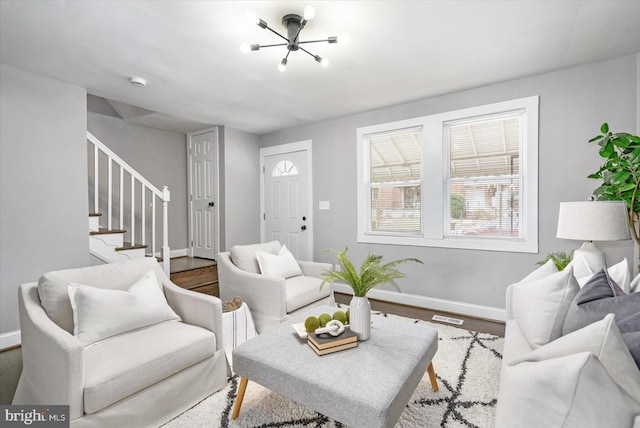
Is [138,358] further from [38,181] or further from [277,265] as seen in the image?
[38,181]

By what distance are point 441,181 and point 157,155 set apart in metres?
4.34

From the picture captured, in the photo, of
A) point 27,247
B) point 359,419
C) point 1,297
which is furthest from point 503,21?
point 1,297

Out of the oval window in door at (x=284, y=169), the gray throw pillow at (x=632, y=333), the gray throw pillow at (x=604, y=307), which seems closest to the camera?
the gray throw pillow at (x=632, y=333)

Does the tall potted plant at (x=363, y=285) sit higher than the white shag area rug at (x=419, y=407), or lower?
higher

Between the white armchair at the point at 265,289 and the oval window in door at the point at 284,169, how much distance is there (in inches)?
64.2

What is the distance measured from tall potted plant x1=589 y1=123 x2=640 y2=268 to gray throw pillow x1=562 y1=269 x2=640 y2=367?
1.26m

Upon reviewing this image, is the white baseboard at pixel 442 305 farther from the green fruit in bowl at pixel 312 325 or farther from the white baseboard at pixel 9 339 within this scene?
the white baseboard at pixel 9 339

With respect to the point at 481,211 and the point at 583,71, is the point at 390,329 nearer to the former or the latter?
the point at 481,211

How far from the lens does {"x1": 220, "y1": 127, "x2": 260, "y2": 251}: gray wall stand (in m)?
4.62

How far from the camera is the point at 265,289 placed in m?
2.76

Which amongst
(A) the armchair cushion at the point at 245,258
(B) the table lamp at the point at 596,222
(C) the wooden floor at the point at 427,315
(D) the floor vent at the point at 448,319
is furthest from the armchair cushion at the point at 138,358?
(B) the table lamp at the point at 596,222

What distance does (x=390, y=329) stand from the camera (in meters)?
1.92

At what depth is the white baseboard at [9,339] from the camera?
105 inches

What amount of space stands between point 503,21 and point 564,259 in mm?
1906
